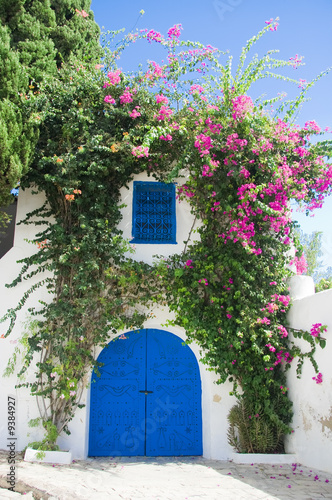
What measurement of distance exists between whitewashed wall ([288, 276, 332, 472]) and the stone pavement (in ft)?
0.80

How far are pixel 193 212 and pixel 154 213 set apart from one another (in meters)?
0.70

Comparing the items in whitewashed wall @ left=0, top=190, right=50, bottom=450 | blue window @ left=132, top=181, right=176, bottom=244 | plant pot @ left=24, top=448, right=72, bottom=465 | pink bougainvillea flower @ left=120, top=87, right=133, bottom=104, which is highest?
pink bougainvillea flower @ left=120, top=87, right=133, bottom=104

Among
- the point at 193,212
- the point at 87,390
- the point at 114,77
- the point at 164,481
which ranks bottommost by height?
the point at 164,481

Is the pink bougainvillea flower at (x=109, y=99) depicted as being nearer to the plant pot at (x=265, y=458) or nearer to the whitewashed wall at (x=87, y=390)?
the whitewashed wall at (x=87, y=390)

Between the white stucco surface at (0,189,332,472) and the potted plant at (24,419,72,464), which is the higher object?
the white stucco surface at (0,189,332,472)

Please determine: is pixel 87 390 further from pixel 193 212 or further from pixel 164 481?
pixel 193 212

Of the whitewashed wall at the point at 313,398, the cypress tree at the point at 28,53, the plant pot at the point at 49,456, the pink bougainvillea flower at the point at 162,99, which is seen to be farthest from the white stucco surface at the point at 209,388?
the pink bougainvillea flower at the point at 162,99

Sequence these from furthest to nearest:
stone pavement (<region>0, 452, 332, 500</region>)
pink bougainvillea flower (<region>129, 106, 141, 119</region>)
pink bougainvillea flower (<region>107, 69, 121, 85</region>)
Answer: pink bougainvillea flower (<region>107, 69, 121, 85</region>) < pink bougainvillea flower (<region>129, 106, 141, 119</region>) < stone pavement (<region>0, 452, 332, 500</region>)

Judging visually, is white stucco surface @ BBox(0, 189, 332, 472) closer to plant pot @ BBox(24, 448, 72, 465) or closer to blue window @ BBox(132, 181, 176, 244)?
blue window @ BBox(132, 181, 176, 244)

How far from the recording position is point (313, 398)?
5402mm

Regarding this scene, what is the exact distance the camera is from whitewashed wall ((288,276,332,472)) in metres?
5.12

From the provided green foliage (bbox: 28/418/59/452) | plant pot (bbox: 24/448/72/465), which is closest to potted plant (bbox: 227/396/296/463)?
plant pot (bbox: 24/448/72/465)

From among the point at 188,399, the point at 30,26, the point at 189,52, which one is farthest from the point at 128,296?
the point at 30,26

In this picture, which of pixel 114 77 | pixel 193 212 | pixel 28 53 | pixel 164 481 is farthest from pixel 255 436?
pixel 28 53
